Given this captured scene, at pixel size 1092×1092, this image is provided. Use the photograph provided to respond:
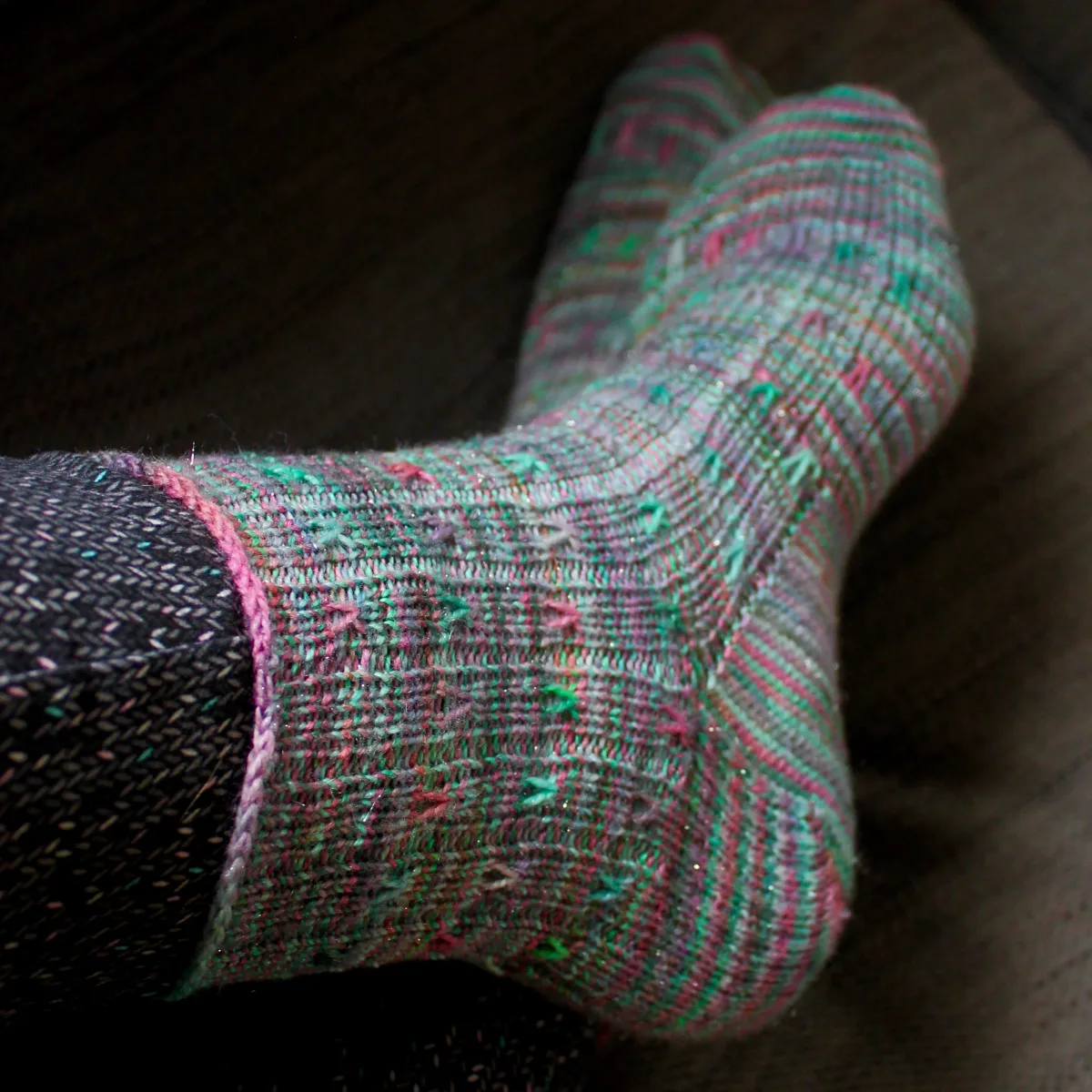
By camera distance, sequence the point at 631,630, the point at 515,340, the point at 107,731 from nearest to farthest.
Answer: the point at 107,731, the point at 631,630, the point at 515,340

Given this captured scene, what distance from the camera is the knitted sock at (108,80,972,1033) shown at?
15.4 inches

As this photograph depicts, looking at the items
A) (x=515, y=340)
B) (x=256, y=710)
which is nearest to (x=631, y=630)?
(x=256, y=710)

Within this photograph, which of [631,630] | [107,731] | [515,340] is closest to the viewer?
[107,731]

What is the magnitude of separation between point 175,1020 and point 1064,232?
746 mm

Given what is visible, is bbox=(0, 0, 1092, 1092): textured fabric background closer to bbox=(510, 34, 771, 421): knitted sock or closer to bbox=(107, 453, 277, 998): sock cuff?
bbox=(510, 34, 771, 421): knitted sock

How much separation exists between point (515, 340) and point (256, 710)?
47cm

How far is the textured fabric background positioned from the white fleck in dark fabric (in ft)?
1.16

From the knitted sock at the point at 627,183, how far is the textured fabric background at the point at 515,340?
1.0 inches

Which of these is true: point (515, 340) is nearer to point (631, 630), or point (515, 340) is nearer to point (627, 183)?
point (627, 183)

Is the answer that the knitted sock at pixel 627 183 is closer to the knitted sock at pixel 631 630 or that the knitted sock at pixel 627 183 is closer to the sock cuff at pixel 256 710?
the knitted sock at pixel 631 630

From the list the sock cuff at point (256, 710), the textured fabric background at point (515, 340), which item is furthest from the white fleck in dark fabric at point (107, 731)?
the textured fabric background at point (515, 340)

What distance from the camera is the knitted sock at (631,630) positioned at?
39 centimetres

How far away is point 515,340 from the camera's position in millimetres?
788

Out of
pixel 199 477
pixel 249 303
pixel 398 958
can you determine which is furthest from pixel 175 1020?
pixel 249 303
